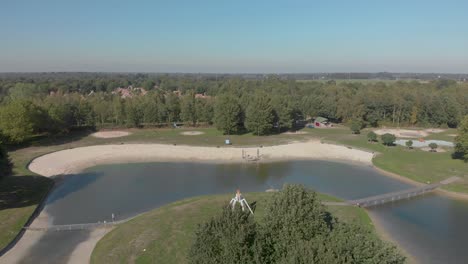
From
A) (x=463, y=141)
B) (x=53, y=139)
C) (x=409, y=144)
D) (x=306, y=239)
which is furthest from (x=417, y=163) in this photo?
(x=53, y=139)

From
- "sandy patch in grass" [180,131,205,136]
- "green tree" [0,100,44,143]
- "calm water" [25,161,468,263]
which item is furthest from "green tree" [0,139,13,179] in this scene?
"sandy patch in grass" [180,131,205,136]

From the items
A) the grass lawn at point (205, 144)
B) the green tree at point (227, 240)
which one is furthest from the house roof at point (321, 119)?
the green tree at point (227, 240)

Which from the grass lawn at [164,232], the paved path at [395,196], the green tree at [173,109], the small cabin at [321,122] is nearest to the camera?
the grass lawn at [164,232]

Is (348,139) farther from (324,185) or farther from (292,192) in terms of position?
(292,192)

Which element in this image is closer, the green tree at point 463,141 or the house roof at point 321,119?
the green tree at point 463,141

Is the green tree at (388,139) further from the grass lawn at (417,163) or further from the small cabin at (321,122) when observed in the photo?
the small cabin at (321,122)

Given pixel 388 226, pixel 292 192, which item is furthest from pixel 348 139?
pixel 292 192
